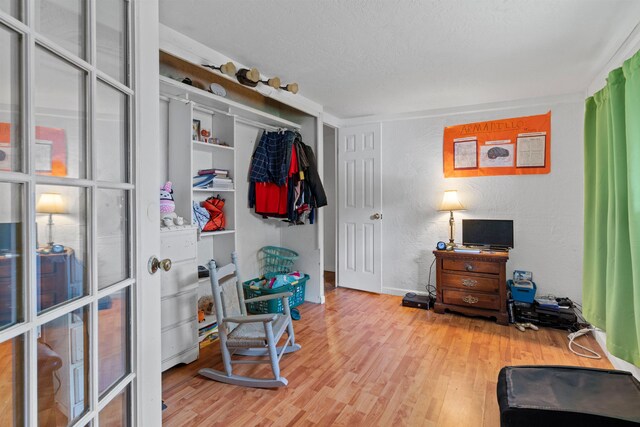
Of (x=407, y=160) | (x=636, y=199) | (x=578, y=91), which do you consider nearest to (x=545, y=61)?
(x=578, y=91)

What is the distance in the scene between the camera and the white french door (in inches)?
24.0

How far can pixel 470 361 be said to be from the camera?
2.25m

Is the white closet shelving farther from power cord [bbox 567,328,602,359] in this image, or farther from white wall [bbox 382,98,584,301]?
power cord [bbox 567,328,602,359]

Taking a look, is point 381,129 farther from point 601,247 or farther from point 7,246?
point 7,246

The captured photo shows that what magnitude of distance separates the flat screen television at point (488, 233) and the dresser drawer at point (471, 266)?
12.6 inches

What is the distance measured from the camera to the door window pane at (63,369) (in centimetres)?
68

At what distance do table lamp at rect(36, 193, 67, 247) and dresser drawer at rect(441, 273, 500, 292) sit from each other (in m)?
3.16

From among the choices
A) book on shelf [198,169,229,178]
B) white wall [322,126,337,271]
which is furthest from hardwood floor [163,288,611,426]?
white wall [322,126,337,271]

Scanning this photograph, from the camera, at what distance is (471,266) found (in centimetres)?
308

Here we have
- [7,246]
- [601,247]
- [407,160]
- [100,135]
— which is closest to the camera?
[7,246]

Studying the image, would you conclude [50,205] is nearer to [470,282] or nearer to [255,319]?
[255,319]

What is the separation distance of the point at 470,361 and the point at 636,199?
139 centimetres

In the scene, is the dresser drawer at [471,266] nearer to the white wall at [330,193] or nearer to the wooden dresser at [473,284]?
the wooden dresser at [473,284]

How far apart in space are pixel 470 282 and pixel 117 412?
9.79 ft
